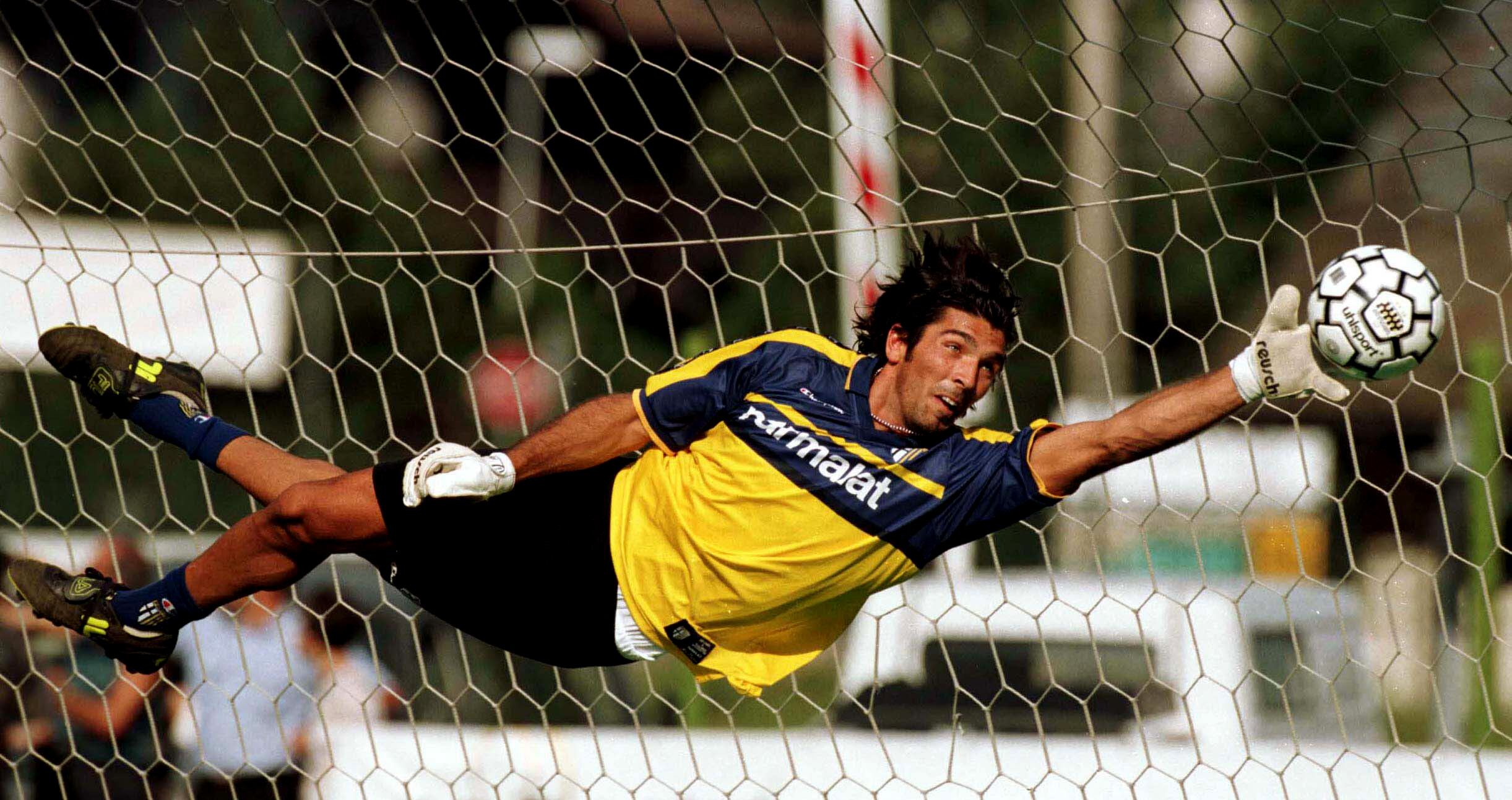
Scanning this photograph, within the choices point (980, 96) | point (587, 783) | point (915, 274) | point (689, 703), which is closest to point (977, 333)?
point (915, 274)

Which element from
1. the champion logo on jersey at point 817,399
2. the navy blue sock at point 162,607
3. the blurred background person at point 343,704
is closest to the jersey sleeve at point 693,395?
the champion logo on jersey at point 817,399

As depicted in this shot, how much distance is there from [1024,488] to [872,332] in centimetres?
73

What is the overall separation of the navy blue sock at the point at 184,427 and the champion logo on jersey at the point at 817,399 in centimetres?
161

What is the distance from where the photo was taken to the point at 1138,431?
3566mm

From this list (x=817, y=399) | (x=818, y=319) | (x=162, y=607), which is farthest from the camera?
(x=818, y=319)

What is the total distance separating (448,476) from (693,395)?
67 cm

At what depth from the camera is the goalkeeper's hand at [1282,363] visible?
3.39m

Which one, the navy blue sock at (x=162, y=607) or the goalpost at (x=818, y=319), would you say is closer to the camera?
the navy blue sock at (x=162, y=607)

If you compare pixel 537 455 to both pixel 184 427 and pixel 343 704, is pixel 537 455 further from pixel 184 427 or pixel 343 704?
pixel 343 704

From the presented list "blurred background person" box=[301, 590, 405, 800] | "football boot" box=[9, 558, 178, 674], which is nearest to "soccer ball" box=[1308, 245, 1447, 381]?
"football boot" box=[9, 558, 178, 674]

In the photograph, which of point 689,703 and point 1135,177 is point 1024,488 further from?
point 1135,177

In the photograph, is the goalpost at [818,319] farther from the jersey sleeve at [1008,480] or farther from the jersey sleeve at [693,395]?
the jersey sleeve at [1008,480]

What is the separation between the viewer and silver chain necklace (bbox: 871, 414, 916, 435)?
402cm

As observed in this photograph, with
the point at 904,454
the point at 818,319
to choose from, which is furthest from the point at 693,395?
the point at 818,319
